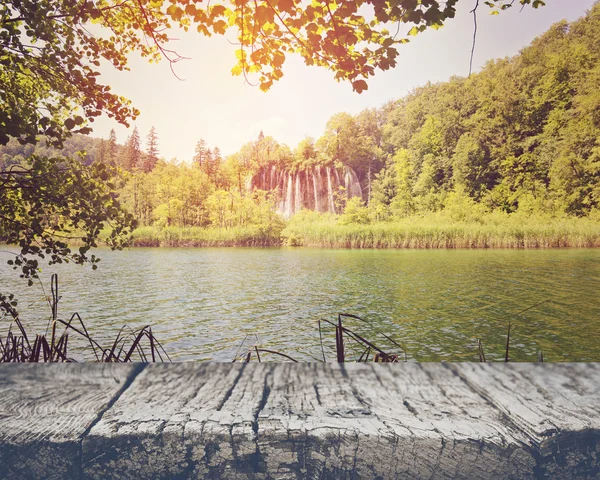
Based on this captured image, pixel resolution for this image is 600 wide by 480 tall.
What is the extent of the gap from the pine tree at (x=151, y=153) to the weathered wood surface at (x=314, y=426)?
1663 inches

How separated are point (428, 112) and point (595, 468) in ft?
154

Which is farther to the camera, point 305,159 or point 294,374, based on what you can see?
point 305,159

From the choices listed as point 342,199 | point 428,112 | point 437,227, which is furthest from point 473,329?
point 428,112

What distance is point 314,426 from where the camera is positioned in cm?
58

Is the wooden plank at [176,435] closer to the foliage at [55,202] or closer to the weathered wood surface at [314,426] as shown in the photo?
the weathered wood surface at [314,426]

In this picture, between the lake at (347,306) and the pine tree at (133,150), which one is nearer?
the lake at (347,306)

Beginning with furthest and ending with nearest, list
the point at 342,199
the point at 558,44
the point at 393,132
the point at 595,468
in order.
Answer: the point at 393,132
the point at 342,199
the point at 558,44
the point at 595,468

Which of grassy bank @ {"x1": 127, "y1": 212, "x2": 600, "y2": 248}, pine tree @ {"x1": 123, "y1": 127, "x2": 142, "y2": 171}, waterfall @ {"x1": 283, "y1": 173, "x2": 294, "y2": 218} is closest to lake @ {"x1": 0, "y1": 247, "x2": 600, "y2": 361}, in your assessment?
grassy bank @ {"x1": 127, "y1": 212, "x2": 600, "y2": 248}

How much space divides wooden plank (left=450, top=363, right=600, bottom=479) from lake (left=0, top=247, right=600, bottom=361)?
436 cm

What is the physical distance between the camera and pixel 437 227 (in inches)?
919

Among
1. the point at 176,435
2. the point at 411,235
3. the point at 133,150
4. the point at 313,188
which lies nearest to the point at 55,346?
the point at 176,435

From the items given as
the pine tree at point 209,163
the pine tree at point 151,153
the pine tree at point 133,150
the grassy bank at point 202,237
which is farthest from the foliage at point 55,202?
the pine tree at point 209,163

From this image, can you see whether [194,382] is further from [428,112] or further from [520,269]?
[428,112]

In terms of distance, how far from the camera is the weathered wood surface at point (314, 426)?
0.55 m
